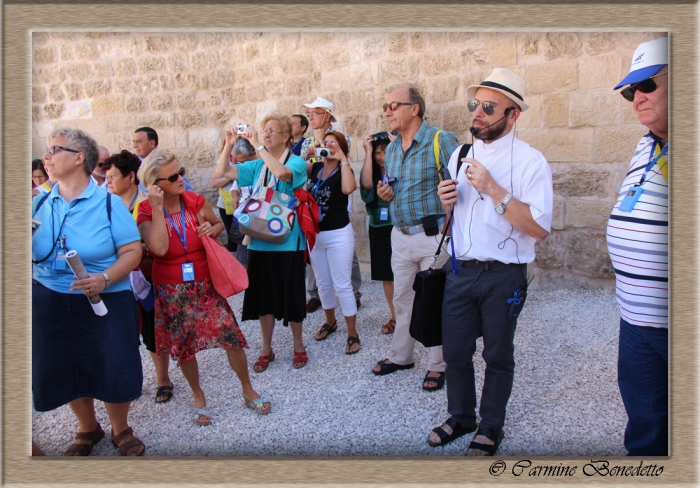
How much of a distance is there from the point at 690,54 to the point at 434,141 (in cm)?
165

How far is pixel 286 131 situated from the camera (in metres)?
3.99

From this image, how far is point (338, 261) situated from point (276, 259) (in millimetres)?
581

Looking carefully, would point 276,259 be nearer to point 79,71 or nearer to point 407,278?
point 407,278

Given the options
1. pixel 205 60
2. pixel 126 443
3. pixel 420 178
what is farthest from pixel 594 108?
pixel 205 60

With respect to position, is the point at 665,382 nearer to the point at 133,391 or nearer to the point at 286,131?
the point at 133,391

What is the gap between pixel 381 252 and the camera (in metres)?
4.57

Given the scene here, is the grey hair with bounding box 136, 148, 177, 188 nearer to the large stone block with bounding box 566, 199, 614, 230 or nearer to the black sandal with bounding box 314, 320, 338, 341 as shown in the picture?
the black sandal with bounding box 314, 320, 338, 341

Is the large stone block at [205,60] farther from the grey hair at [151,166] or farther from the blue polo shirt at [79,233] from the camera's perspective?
the blue polo shirt at [79,233]

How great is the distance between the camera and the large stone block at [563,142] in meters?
4.75

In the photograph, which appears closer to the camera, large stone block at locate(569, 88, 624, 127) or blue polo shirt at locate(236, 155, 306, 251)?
blue polo shirt at locate(236, 155, 306, 251)

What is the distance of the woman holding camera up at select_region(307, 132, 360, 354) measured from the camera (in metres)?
4.28

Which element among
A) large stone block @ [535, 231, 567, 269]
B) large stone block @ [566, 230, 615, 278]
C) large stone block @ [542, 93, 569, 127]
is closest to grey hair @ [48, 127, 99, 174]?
large stone block @ [542, 93, 569, 127]

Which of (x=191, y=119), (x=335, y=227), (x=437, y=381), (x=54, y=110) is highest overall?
(x=54, y=110)

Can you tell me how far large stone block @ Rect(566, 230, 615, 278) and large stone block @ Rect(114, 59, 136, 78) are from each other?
6.01 metres
